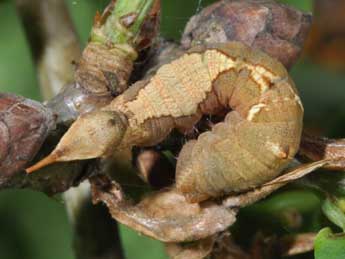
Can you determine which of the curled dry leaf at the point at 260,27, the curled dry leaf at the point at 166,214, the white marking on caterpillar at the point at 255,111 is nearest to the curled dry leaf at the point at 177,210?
the curled dry leaf at the point at 166,214

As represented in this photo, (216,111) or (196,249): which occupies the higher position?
(216,111)

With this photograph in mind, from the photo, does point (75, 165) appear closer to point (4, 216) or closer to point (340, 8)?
point (4, 216)

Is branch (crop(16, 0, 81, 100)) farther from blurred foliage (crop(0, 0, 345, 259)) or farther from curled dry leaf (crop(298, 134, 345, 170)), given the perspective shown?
curled dry leaf (crop(298, 134, 345, 170))

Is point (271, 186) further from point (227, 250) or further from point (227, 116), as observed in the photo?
point (227, 250)

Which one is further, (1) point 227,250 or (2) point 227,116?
(1) point 227,250

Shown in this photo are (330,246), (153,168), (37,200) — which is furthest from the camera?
(37,200)

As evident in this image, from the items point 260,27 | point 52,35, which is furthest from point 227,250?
point 52,35

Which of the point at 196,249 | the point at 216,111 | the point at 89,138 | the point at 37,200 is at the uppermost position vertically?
the point at 89,138
